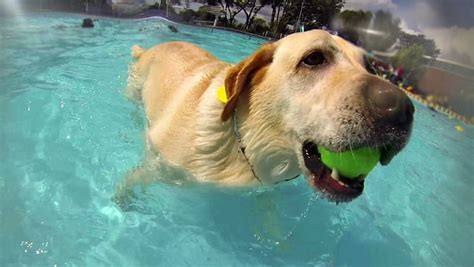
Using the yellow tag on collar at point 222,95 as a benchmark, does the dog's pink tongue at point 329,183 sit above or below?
below

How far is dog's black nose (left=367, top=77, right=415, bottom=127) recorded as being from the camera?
2188mm

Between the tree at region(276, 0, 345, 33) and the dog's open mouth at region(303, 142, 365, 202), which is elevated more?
the tree at region(276, 0, 345, 33)

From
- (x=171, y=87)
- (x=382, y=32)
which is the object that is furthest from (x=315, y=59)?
(x=382, y=32)

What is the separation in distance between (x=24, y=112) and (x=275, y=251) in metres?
3.88

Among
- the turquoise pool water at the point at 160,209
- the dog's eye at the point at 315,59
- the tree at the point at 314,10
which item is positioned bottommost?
the turquoise pool water at the point at 160,209

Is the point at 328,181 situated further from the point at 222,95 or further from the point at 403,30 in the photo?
the point at 403,30

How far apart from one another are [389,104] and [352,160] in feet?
1.51

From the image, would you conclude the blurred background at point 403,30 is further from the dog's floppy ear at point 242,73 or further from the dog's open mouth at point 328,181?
the dog's open mouth at point 328,181

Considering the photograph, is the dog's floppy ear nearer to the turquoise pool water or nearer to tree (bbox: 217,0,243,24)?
the turquoise pool water

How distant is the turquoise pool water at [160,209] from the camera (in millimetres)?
3373

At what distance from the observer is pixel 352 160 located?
248 cm

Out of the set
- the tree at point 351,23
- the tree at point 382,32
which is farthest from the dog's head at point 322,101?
the tree at point 351,23

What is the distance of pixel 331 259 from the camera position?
3584 millimetres

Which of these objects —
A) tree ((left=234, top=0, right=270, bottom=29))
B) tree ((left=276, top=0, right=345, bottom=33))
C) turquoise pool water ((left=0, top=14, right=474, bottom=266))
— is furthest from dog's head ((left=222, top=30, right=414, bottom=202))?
tree ((left=234, top=0, right=270, bottom=29))
